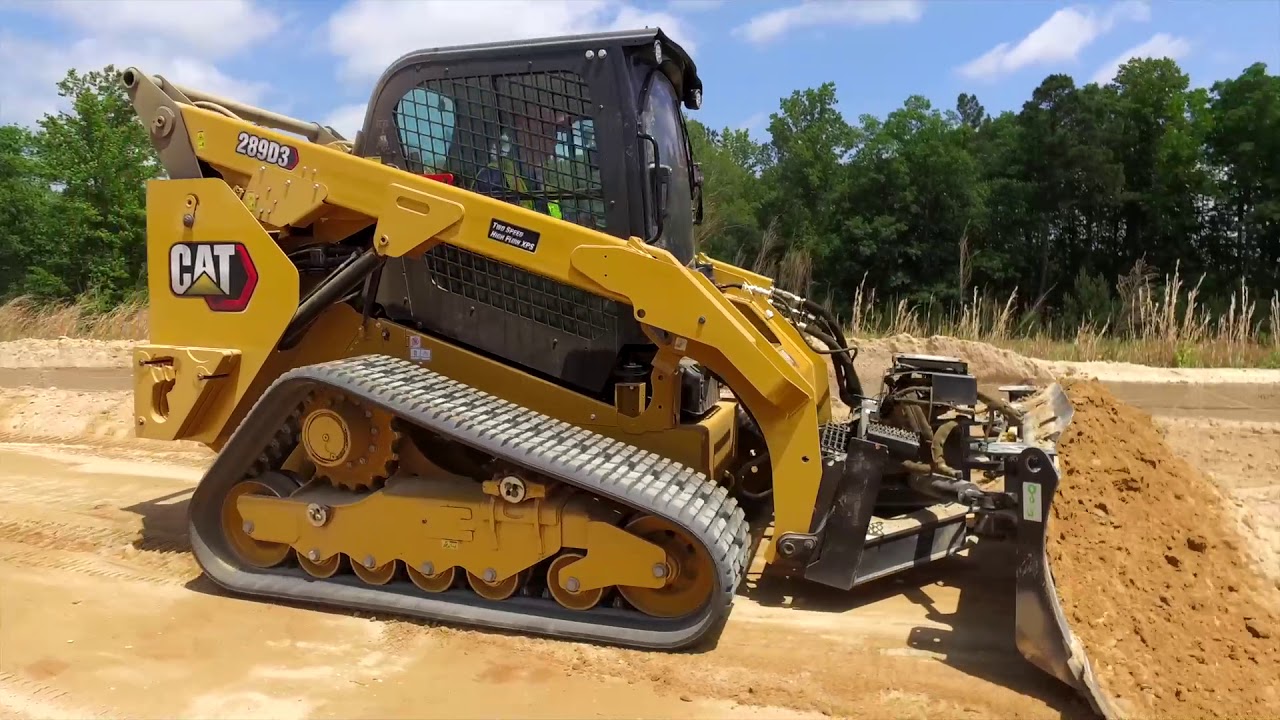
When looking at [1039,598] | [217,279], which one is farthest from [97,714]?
[1039,598]

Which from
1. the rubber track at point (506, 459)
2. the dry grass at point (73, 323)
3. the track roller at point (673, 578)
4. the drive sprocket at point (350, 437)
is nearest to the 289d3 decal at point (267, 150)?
the rubber track at point (506, 459)

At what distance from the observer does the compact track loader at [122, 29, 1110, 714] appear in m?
3.66

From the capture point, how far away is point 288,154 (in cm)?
421

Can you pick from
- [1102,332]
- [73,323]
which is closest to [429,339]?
[1102,332]

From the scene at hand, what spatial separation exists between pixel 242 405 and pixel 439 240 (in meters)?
1.37

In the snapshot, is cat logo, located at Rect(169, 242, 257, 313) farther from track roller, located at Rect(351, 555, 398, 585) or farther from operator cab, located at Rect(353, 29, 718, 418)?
track roller, located at Rect(351, 555, 398, 585)

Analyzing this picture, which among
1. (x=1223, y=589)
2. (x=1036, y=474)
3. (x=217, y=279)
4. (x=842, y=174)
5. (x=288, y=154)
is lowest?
(x=1223, y=589)

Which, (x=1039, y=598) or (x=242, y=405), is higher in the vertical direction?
(x=242, y=405)

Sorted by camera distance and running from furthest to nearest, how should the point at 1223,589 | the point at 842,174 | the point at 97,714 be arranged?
1. the point at 842,174
2. the point at 1223,589
3. the point at 97,714

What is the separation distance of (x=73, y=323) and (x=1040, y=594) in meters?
12.9

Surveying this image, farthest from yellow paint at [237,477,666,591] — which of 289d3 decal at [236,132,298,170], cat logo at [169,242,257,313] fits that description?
289d3 decal at [236,132,298,170]

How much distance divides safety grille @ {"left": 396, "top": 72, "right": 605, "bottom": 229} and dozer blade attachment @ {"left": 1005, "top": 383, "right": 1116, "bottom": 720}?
214 centimetres

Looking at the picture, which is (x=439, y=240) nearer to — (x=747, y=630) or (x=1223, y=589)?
(x=747, y=630)

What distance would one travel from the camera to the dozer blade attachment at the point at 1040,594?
9.66ft
